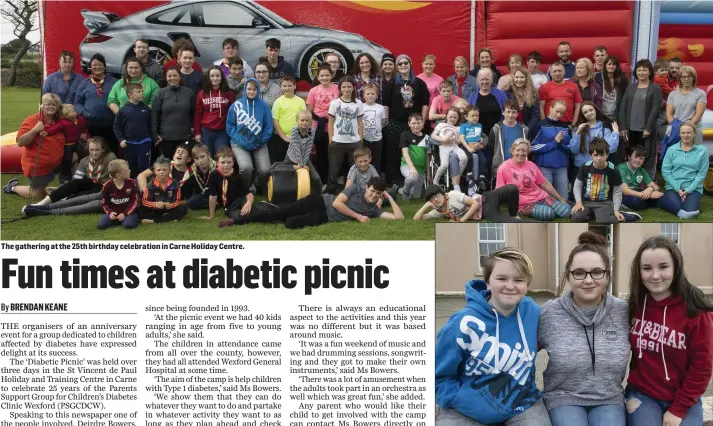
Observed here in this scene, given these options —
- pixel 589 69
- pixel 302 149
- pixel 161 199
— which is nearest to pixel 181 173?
pixel 161 199

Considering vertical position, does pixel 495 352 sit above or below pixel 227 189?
below

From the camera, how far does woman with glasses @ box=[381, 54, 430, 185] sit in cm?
584

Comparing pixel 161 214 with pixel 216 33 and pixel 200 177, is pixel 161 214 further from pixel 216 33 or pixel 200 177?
pixel 216 33

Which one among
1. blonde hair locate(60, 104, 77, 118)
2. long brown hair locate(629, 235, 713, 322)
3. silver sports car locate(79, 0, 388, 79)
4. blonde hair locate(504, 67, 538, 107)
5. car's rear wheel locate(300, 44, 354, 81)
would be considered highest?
silver sports car locate(79, 0, 388, 79)

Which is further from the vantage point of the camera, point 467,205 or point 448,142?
point 448,142

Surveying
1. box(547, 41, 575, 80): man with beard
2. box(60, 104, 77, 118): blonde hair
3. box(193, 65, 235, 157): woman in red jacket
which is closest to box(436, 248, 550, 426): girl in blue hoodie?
box(193, 65, 235, 157): woman in red jacket

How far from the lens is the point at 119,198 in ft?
16.6

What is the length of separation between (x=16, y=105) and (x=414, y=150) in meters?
4.87

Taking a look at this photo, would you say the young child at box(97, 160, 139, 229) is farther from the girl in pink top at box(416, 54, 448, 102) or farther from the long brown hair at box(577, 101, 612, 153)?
the long brown hair at box(577, 101, 612, 153)

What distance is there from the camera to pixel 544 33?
6.43 metres

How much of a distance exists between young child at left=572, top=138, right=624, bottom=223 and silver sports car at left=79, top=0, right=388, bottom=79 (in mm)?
2137

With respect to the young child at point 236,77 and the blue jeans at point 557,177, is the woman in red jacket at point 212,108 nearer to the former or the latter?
the young child at point 236,77

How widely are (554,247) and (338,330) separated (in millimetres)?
1105

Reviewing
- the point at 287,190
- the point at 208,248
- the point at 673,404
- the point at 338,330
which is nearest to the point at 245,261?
the point at 208,248
